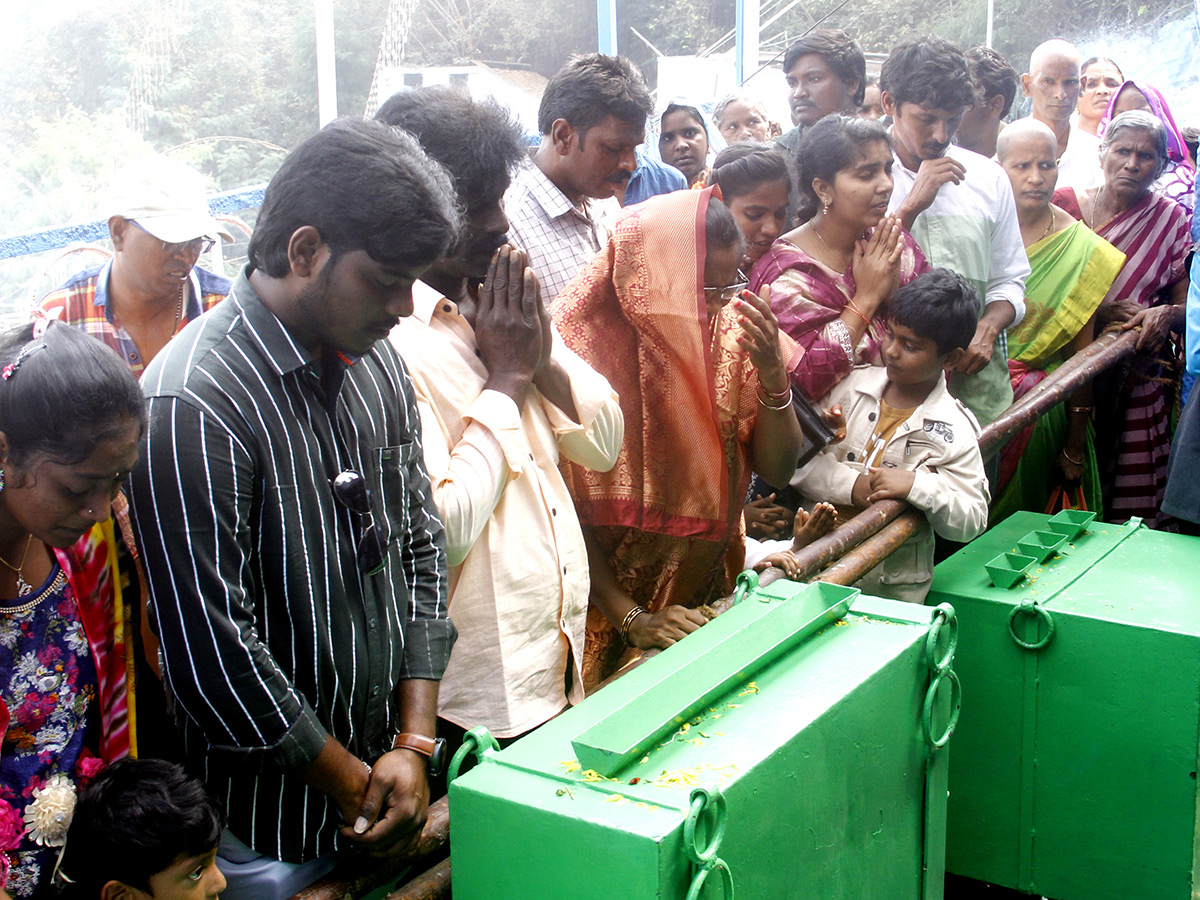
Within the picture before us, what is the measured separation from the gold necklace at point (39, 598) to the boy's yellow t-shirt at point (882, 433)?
1976 millimetres

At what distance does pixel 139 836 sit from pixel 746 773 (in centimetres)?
74

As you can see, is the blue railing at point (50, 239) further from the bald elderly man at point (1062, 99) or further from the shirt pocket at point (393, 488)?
the bald elderly man at point (1062, 99)

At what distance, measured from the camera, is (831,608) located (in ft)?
5.57

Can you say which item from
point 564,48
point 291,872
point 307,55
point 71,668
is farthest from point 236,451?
point 564,48

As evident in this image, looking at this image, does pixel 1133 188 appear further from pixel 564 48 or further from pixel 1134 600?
pixel 564 48

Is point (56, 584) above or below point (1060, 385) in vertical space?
above

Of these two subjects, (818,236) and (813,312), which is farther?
(818,236)

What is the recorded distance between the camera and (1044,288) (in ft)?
13.2

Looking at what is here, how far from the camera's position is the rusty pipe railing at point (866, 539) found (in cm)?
134

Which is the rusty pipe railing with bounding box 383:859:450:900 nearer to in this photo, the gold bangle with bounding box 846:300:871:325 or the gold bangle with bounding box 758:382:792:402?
the gold bangle with bounding box 758:382:792:402

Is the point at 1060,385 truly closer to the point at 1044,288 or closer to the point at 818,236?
the point at 1044,288

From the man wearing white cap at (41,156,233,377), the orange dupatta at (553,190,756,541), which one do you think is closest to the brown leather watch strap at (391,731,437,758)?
the orange dupatta at (553,190,756,541)

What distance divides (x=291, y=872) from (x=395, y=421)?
2.06 ft

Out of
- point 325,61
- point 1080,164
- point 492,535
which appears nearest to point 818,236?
point 492,535
